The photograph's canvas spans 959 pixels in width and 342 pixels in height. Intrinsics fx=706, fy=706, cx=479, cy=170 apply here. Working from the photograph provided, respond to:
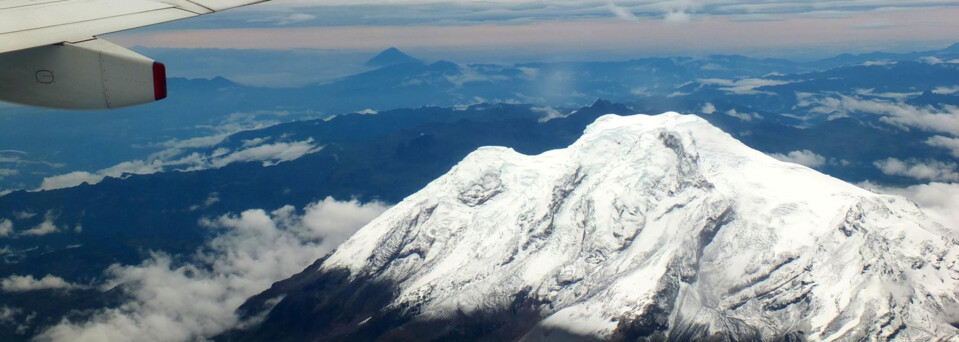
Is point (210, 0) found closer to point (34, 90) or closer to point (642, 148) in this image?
point (34, 90)

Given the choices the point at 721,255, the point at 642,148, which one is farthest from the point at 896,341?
the point at 642,148

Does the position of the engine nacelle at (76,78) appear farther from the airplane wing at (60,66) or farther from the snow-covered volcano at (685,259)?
the snow-covered volcano at (685,259)

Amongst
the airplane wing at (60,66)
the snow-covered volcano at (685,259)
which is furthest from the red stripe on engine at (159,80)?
the snow-covered volcano at (685,259)

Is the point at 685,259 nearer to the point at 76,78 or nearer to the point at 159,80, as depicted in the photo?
the point at 159,80

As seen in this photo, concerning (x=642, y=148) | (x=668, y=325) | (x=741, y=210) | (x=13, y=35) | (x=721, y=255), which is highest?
(x=13, y=35)

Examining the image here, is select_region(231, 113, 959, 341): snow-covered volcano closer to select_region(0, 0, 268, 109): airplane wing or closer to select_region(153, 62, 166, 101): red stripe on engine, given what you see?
select_region(153, 62, 166, 101): red stripe on engine

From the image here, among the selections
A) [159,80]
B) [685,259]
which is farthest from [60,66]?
[685,259]

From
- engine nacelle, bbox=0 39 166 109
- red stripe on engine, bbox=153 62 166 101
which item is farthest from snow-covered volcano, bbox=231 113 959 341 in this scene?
engine nacelle, bbox=0 39 166 109

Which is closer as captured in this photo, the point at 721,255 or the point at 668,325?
the point at 668,325
